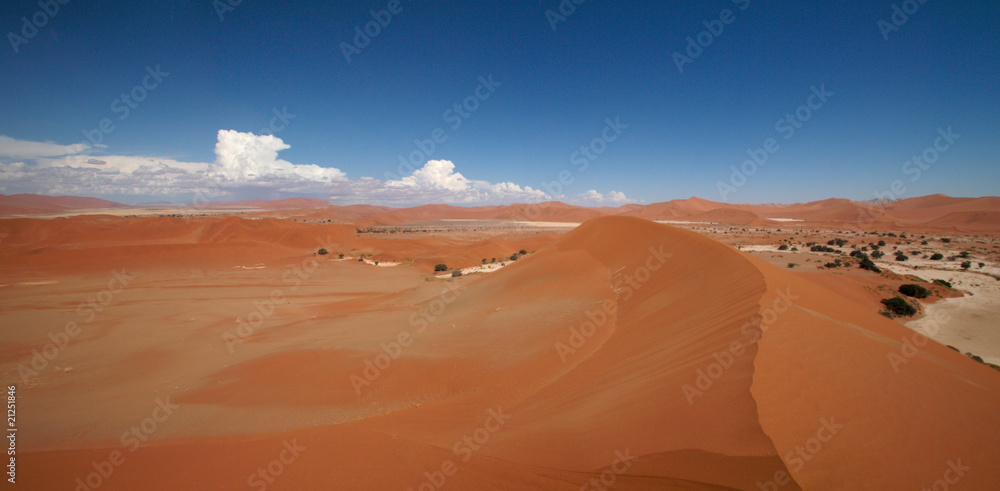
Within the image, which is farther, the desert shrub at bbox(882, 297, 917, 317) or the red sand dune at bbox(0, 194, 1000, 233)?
the red sand dune at bbox(0, 194, 1000, 233)

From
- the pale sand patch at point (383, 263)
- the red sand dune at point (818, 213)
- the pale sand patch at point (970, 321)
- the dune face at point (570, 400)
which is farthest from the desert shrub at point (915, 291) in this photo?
the red sand dune at point (818, 213)

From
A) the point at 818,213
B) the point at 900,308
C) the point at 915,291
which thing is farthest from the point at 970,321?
the point at 818,213

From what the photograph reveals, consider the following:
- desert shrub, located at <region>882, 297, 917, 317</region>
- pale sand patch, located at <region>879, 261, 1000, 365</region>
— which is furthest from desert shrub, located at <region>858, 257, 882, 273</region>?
desert shrub, located at <region>882, 297, 917, 317</region>

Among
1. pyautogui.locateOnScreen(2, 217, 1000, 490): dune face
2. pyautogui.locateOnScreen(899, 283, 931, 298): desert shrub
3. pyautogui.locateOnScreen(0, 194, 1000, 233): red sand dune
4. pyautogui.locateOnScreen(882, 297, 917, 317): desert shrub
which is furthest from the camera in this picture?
pyautogui.locateOnScreen(0, 194, 1000, 233): red sand dune

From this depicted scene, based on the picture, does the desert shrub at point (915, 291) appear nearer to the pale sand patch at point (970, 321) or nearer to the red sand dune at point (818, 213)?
the pale sand patch at point (970, 321)

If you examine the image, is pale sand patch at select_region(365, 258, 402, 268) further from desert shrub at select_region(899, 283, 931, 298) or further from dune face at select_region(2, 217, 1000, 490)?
desert shrub at select_region(899, 283, 931, 298)

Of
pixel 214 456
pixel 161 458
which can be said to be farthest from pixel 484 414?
pixel 161 458
